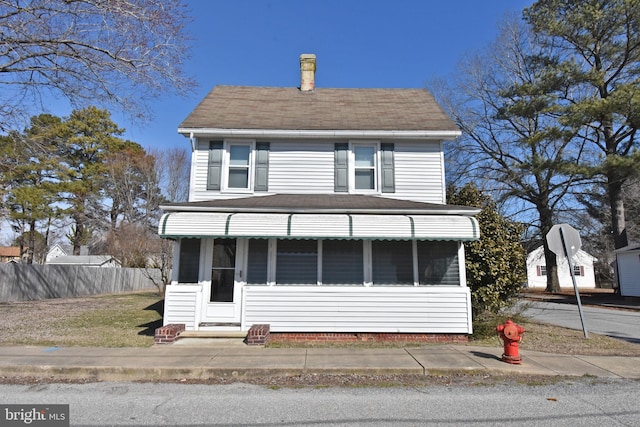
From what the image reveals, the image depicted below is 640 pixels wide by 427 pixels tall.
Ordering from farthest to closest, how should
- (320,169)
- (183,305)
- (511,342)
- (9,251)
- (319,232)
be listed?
(9,251) < (320,169) < (183,305) < (319,232) < (511,342)

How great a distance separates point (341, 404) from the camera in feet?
16.1

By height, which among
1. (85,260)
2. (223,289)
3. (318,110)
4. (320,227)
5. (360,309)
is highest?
(318,110)

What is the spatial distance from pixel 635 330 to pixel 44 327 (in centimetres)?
1665

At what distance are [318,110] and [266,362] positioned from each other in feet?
28.1

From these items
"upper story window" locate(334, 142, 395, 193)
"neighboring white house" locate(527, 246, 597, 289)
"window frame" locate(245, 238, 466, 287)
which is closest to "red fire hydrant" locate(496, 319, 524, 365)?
"window frame" locate(245, 238, 466, 287)

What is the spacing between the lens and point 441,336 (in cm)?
870

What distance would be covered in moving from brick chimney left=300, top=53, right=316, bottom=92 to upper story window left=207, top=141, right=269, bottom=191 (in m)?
4.76

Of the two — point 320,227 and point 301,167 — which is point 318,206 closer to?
point 320,227

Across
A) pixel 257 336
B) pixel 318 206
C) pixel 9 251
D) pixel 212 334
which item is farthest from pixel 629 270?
pixel 9 251

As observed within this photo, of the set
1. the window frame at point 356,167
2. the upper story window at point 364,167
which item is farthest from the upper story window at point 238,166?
the upper story window at point 364,167

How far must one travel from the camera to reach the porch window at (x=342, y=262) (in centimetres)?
915

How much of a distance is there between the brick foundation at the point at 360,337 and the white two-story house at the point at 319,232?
7 centimetres

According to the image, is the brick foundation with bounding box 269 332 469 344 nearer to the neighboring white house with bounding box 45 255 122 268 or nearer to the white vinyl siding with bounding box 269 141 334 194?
the white vinyl siding with bounding box 269 141 334 194

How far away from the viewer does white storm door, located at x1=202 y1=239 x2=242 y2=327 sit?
29.5 feet
